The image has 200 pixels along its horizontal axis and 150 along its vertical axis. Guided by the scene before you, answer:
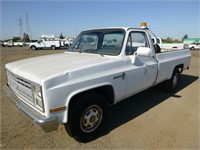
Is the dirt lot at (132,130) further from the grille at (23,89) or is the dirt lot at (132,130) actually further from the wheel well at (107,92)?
the grille at (23,89)

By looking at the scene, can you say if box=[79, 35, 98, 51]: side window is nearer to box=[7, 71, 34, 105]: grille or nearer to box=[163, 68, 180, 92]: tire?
box=[7, 71, 34, 105]: grille

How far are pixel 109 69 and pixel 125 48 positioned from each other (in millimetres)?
711

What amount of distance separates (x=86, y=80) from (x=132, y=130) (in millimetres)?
1466

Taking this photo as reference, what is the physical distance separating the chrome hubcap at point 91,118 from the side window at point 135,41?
136 cm

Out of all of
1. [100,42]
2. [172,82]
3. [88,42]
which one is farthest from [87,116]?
[172,82]

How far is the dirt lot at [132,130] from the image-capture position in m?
2.76

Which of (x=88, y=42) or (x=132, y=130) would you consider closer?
(x=132, y=130)

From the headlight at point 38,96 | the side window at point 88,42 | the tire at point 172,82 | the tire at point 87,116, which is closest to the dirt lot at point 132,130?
the tire at point 87,116

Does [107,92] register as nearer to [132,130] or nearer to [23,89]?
[132,130]

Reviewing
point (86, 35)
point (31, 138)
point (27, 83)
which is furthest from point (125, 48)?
point (31, 138)

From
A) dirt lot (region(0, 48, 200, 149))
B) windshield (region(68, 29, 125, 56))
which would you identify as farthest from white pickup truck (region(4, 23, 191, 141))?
dirt lot (region(0, 48, 200, 149))

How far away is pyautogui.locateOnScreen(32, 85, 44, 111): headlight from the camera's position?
7.34ft

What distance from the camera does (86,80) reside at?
8.27 ft

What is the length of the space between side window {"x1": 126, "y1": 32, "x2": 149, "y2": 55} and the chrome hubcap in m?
1.36
